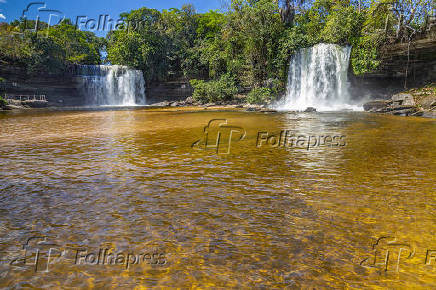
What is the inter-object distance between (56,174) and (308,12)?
117ft

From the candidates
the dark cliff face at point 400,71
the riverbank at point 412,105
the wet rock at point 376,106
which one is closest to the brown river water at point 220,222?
the riverbank at point 412,105

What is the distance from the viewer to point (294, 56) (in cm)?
2866

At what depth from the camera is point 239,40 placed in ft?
109

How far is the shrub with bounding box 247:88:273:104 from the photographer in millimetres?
28469

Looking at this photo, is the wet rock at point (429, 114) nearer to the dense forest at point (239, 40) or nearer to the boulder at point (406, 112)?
the boulder at point (406, 112)

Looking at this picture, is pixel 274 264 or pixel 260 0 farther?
pixel 260 0

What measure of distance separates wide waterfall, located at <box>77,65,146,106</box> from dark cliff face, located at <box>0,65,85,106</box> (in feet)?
4.48

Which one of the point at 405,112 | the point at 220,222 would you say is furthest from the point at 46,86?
the point at 220,222

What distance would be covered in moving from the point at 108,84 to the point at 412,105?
34.5 meters

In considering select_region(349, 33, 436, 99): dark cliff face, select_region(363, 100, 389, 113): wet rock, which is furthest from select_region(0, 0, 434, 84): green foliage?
select_region(363, 100, 389, 113): wet rock

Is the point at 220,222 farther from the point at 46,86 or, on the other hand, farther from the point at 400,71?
the point at 46,86

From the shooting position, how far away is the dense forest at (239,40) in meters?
25.0

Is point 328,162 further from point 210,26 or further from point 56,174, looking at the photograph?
point 210,26

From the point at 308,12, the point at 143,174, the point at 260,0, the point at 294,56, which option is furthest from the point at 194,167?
the point at 308,12
